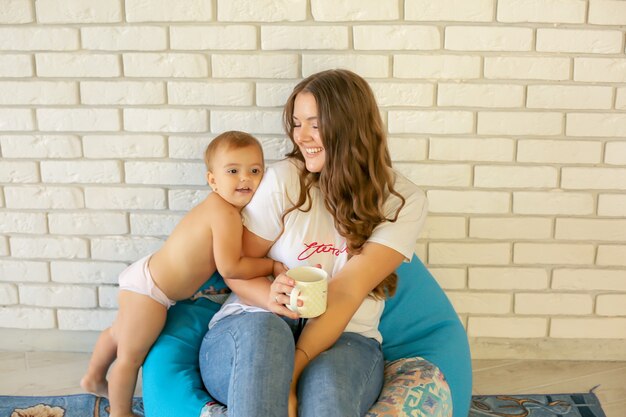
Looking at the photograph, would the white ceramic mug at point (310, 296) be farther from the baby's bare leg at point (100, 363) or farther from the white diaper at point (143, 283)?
the baby's bare leg at point (100, 363)

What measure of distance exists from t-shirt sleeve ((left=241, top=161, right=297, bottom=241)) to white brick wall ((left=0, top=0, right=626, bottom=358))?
0.49m

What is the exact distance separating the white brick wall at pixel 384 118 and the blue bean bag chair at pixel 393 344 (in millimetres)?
342

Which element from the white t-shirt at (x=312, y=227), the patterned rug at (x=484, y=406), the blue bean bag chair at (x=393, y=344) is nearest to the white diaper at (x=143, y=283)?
the blue bean bag chair at (x=393, y=344)

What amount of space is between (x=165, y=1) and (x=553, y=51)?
1350 mm

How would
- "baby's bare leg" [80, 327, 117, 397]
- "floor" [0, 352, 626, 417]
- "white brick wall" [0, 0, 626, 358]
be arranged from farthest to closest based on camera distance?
"floor" [0, 352, 626, 417], "white brick wall" [0, 0, 626, 358], "baby's bare leg" [80, 327, 117, 397]

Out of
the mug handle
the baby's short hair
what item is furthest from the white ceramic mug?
the baby's short hair

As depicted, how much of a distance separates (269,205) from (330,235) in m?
0.20

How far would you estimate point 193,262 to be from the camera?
2127 mm

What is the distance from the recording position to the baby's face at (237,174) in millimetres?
2045

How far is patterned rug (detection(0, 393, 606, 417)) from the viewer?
2.38 m

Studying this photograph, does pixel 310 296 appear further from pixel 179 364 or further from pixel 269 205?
pixel 179 364

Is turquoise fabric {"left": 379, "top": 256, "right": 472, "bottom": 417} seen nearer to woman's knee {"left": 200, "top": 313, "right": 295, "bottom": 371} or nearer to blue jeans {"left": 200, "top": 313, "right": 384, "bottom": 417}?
blue jeans {"left": 200, "top": 313, "right": 384, "bottom": 417}

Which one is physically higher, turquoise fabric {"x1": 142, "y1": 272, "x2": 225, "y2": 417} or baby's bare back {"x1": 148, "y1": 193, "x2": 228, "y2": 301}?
baby's bare back {"x1": 148, "y1": 193, "x2": 228, "y2": 301}

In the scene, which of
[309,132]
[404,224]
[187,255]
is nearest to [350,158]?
[309,132]
